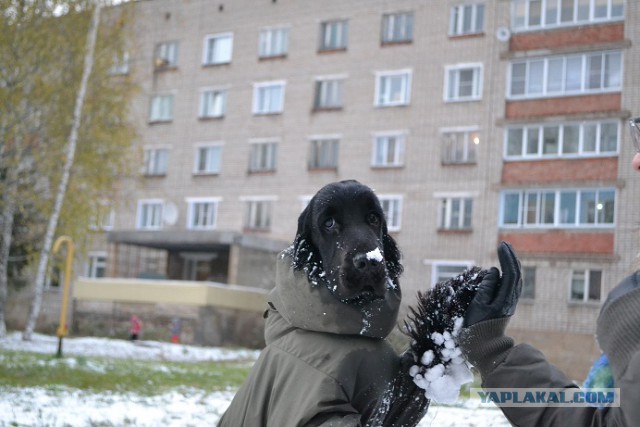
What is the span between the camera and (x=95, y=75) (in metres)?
23.8

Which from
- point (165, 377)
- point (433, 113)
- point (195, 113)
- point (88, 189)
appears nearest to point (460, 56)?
point (433, 113)

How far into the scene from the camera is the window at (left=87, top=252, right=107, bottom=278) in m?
39.5

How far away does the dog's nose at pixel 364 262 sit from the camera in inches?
102

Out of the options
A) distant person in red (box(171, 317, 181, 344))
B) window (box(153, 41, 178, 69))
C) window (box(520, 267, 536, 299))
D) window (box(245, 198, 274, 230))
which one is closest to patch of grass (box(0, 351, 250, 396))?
distant person in red (box(171, 317, 181, 344))

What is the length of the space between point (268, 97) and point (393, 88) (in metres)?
5.93

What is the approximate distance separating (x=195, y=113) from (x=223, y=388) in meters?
26.4

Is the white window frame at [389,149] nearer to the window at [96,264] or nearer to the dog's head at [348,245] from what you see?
the window at [96,264]

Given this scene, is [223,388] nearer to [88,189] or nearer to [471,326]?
[471,326]

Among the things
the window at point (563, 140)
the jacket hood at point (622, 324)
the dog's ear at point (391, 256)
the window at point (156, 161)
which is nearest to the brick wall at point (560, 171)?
the window at point (563, 140)

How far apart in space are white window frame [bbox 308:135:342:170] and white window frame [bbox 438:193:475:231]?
195 inches

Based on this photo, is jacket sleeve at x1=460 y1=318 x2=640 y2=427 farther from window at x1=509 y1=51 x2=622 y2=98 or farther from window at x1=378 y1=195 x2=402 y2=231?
window at x1=378 y1=195 x2=402 y2=231

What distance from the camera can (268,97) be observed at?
35812 mm

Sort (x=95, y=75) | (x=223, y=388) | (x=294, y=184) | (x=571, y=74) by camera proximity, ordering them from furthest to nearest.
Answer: (x=294, y=184) → (x=571, y=74) → (x=95, y=75) → (x=223, y=388)

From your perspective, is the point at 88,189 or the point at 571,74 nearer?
the point at 88,189
